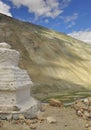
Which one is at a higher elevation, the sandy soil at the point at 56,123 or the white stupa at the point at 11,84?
the white stupa at the point at 11,84

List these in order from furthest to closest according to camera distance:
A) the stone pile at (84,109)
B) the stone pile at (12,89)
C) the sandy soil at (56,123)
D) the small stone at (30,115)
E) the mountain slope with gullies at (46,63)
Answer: the mountain slope with gullies at (46,63)
the stone pile at (84,109)
the small stone at (30,115)
the stone pile at (12,89)
the sandy soil at (56,123)

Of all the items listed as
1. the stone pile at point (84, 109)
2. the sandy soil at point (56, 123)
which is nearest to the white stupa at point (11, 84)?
the sandy soil at point (56, 123)

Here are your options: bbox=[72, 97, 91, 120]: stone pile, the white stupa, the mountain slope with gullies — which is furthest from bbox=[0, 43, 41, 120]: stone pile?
the mountain slope with gullies

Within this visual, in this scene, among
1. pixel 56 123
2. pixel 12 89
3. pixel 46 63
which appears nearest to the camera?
pixel 12 89

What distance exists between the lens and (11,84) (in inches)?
582

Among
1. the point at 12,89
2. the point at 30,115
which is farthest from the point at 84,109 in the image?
the point at 12,89

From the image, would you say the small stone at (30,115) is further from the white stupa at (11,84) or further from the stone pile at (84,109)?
the stone pile at (84,109)

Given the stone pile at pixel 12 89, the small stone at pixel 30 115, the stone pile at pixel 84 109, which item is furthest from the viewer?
the stone pile at pixel 84 109

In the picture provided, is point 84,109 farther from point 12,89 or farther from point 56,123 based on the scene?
point 12,89

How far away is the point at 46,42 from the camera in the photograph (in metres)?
116

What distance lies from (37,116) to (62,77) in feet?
279

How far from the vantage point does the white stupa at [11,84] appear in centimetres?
1479

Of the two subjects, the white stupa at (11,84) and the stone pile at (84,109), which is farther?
the stone pile at (84,109)

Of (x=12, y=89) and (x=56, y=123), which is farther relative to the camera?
(x=56, y=123)
